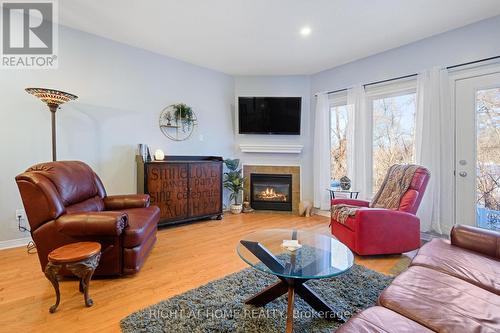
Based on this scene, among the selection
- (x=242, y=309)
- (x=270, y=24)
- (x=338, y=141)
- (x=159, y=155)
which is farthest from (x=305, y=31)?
(x=242, y=309)

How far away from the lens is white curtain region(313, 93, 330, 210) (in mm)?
4523

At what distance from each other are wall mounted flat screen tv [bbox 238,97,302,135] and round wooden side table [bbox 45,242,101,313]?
3.50 m

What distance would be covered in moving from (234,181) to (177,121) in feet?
Result: 4.79

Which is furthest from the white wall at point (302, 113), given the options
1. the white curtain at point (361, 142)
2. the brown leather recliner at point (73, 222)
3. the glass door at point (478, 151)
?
the brown leather recliner at point (73, 222)

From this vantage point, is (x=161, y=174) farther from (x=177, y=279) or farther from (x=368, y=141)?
(x=368, y=141)

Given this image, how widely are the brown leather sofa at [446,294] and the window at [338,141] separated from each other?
2720mm

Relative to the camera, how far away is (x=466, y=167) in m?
3.02

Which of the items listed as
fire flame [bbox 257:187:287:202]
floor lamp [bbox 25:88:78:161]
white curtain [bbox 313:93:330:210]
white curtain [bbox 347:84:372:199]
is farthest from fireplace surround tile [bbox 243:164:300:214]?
floor lamp [bbox 25:88:78:161]

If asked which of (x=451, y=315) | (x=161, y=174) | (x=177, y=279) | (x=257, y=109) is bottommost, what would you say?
(x=177, y=279)

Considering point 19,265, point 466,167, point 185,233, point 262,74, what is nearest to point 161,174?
point 185,233

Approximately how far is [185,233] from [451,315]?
119 inches

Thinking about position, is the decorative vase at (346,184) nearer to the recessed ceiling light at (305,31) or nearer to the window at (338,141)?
the window at (338,141)

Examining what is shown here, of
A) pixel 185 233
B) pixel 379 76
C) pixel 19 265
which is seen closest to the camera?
pixel 19 265

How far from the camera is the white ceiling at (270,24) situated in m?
2.61
